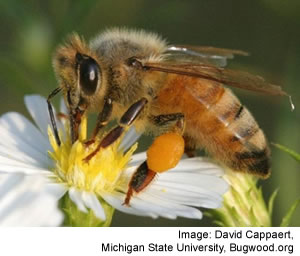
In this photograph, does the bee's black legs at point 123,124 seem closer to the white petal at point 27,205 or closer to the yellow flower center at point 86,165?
the yellow flower center at point 86,165

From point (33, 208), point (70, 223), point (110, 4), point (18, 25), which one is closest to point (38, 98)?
point (18, 25)

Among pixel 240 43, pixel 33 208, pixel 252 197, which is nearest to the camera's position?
pixel 33 208

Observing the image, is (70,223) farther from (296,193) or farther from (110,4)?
(110,4)

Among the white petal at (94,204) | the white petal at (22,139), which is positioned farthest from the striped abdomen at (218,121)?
the white petal at (22,139)

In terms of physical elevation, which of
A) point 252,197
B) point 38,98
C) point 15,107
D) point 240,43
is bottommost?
point 252,197

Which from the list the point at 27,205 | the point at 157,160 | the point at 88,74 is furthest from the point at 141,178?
the point at 27,205

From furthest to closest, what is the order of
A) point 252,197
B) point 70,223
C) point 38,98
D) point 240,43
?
point 240,43, point 38,98, point 252,197, point 70,223
